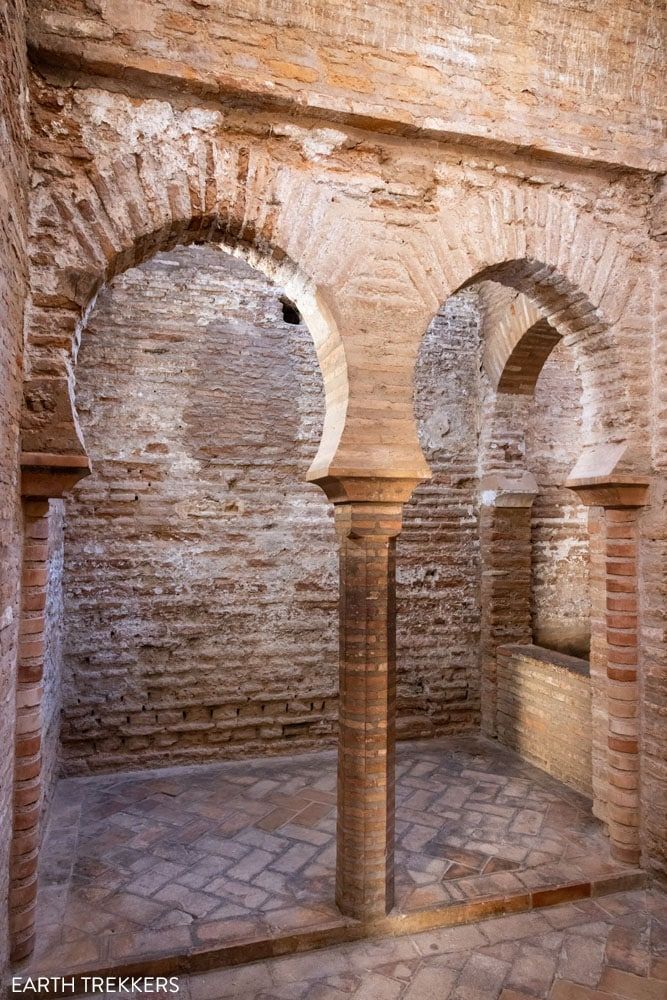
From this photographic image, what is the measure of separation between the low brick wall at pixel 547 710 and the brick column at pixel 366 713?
2347 mm

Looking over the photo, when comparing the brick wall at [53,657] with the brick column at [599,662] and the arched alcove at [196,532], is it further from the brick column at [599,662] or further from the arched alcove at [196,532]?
the brick column at [599,662]

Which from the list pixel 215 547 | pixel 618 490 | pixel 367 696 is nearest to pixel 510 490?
pixel 618 490

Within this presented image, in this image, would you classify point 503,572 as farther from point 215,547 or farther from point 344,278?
point 344,278

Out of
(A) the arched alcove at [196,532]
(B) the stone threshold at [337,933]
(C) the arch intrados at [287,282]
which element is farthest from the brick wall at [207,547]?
(B) the stone threshold at [337,933]

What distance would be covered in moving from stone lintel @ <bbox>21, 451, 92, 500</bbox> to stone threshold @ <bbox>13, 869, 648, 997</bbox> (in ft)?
7.93

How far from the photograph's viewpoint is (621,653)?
4375 mm

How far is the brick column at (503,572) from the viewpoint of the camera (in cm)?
668

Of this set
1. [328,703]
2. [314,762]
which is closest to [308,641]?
[328,703]

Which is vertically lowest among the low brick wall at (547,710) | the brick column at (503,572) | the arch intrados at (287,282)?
the low brick wall at (547,710)

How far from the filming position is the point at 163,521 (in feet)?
19.4

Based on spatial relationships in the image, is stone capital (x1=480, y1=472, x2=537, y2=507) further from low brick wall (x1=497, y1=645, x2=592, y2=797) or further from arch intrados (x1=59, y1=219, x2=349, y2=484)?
arch intrados (x1=59, y1=219, x2=349, y2=484)

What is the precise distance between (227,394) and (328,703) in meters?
3.24

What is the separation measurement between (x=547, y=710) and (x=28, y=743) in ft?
14.5

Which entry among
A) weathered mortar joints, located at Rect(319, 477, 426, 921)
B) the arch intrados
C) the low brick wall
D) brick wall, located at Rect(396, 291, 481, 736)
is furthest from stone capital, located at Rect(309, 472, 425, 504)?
brick wall, located at Rect(396, 291, 481, 736)
